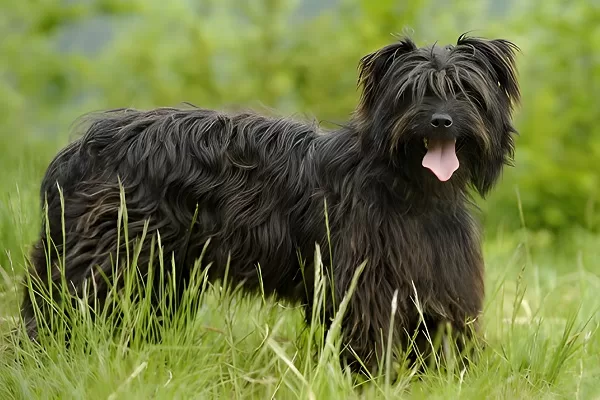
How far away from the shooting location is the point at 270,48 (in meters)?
17.2

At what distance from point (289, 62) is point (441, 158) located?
13133 millimetres

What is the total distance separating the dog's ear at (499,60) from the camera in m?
4.05

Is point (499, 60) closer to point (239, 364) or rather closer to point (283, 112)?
point (283, 112)

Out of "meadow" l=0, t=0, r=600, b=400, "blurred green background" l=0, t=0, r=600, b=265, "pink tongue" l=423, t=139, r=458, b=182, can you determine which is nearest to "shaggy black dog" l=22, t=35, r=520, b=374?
"pink tongue" l=423, t=139, r=458, b=182

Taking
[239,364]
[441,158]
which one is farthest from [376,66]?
[239,364]

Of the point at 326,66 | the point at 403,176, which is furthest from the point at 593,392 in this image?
the point at 326,66

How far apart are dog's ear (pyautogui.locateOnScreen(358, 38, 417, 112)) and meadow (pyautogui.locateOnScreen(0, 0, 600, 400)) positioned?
107cm

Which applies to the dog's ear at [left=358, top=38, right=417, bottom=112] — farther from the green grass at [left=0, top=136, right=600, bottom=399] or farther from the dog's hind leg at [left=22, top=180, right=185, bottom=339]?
the dog's hind leg at [left=22, top=180, right=185, bottom=339]

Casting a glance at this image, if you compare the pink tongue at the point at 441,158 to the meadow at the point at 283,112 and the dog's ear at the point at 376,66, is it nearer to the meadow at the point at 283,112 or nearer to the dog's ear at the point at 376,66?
the dog's ear at the point at 376,66

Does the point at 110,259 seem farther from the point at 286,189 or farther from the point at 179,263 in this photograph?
the point at 286,189

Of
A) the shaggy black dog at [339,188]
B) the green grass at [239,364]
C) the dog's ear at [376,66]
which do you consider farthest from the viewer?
the dog's ear at [376,66]

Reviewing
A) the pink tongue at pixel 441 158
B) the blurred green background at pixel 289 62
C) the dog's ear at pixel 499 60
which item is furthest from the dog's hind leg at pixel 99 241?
the blurred green background at pixel 289 62

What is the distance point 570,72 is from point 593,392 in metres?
9.98

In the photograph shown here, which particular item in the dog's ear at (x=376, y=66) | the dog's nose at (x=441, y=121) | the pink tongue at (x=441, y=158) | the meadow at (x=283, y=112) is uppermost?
the dog's ear at (x=376, y=66)
